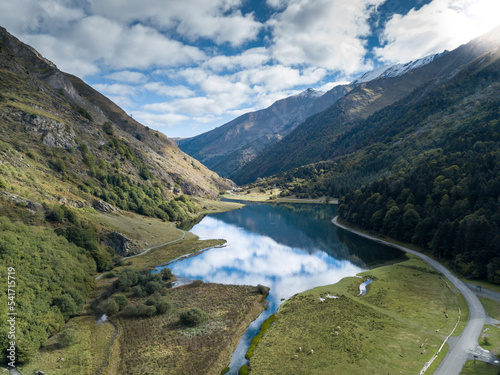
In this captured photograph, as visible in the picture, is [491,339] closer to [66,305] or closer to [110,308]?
[110,308]

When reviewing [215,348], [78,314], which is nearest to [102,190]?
[78,314]

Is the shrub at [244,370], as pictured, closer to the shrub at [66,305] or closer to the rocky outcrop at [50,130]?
the shrub at [66,305]

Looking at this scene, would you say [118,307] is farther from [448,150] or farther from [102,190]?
[448,150]

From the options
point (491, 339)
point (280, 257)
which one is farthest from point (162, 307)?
point (491, 339)

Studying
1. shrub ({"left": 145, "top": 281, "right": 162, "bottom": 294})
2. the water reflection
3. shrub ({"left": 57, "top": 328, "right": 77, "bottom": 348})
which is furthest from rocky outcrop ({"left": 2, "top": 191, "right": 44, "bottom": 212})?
shrub ({"left": 57, "top": 328, "right": 77, "bottom": 348})

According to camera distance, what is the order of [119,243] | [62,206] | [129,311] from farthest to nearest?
[119,243]
[62,206]
[129,311]

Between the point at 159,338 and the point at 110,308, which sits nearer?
the point at 159,338
